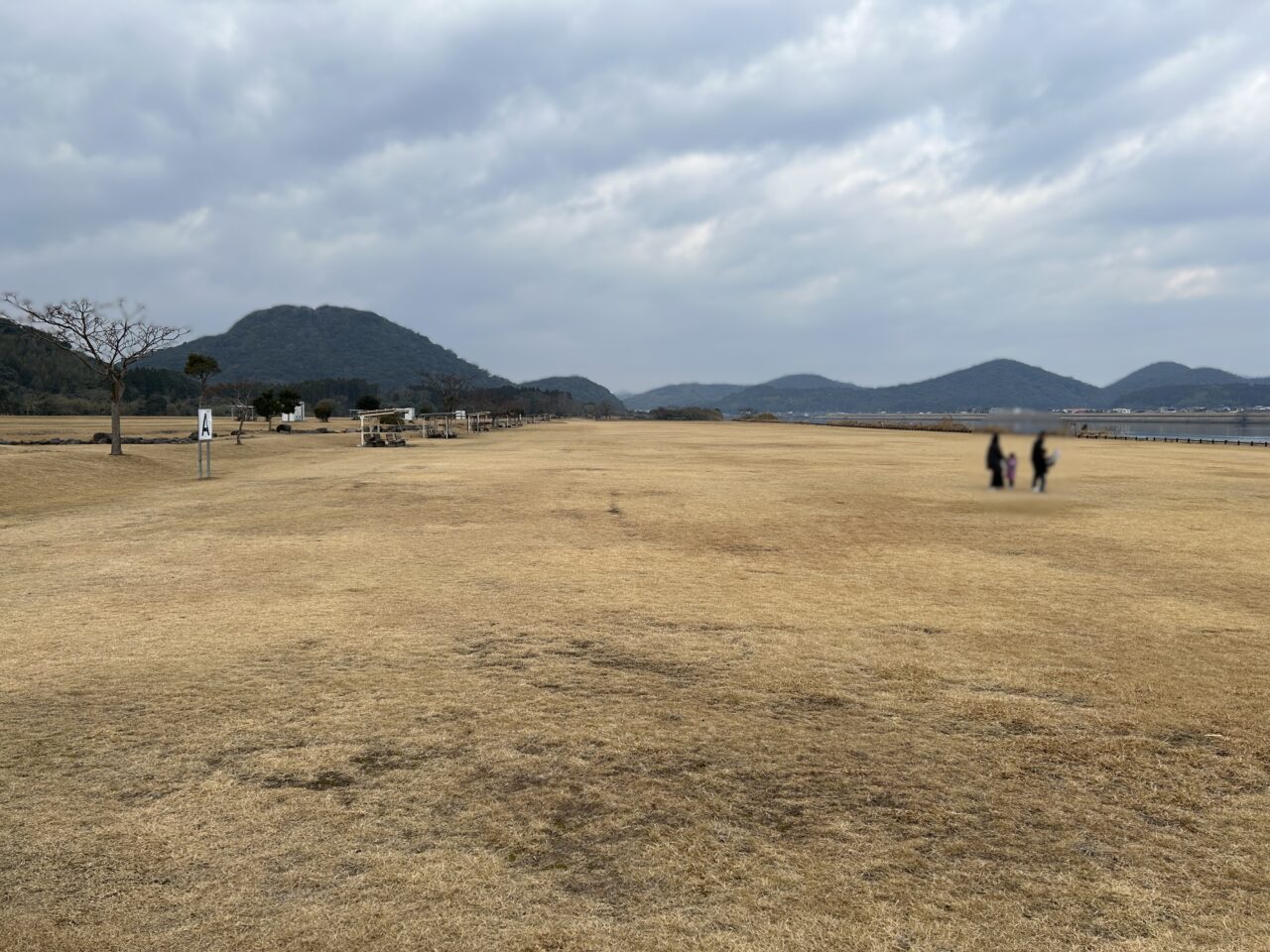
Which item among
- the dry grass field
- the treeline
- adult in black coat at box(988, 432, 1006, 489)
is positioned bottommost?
the dry grass field

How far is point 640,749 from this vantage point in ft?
17.9

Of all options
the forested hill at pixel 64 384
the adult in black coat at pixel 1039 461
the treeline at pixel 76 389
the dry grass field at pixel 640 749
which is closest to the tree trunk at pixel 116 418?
the dry grass field at pixel 640 749

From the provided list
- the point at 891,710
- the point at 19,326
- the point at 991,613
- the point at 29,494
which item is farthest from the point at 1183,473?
the point at 19,326

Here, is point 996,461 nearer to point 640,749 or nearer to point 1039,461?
point 1039,461

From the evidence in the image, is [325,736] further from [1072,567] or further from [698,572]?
[1072,567]

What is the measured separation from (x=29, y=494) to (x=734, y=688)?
2316 centimetres

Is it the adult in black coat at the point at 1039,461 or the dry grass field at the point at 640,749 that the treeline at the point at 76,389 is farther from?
the adult in black coat at the point at 1039,461

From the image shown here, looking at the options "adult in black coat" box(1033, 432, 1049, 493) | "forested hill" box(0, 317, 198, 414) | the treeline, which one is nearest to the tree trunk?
"adult in black coat" box(1033, 432, 1049, 493)

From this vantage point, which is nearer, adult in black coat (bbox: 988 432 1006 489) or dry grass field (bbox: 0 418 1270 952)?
adult in black coat (bbox: 988 432 1006 489)

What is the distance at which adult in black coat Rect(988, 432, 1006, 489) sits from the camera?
2.99 meters

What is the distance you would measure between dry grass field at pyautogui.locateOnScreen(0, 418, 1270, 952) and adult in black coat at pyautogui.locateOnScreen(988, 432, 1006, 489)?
53mm

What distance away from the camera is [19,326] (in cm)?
3372

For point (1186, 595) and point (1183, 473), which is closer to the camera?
point (1186, 595)

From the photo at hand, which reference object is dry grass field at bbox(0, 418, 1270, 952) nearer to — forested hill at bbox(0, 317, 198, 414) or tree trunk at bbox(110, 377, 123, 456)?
tree trunk at bbox(110, 377, 123, 456)
